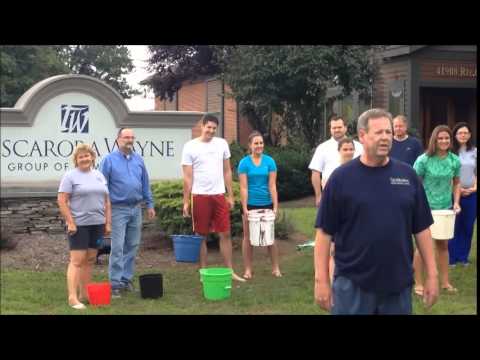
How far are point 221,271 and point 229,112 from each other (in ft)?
64.9

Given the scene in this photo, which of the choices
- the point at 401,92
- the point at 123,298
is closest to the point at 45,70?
the point at 401,92

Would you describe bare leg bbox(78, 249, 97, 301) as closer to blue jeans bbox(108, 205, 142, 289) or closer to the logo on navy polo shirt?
blue jeans bbox(108, 205, 142, 289)

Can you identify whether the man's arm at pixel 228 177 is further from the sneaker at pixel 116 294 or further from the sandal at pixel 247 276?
the sneaker at pixel 116 294

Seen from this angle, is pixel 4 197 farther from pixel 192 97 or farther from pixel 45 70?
pixel 45 70

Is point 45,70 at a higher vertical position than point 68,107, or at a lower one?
higher

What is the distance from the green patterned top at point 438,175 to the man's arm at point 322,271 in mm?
3586

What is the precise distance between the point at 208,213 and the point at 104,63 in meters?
47.6

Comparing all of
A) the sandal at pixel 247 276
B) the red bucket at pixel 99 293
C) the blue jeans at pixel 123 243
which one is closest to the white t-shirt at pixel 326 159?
the sandal at pixel 247 276

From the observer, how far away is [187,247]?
9.20 meters

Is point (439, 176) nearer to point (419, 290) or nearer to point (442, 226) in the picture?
point (442, 226)

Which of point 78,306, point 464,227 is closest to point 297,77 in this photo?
point 464,227

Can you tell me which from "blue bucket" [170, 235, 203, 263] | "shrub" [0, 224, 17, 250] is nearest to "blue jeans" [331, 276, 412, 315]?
"blue bucket" [170, 235, 203, 263]

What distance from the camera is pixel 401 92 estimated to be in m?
18.5

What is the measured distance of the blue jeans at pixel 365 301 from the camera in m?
4.20
